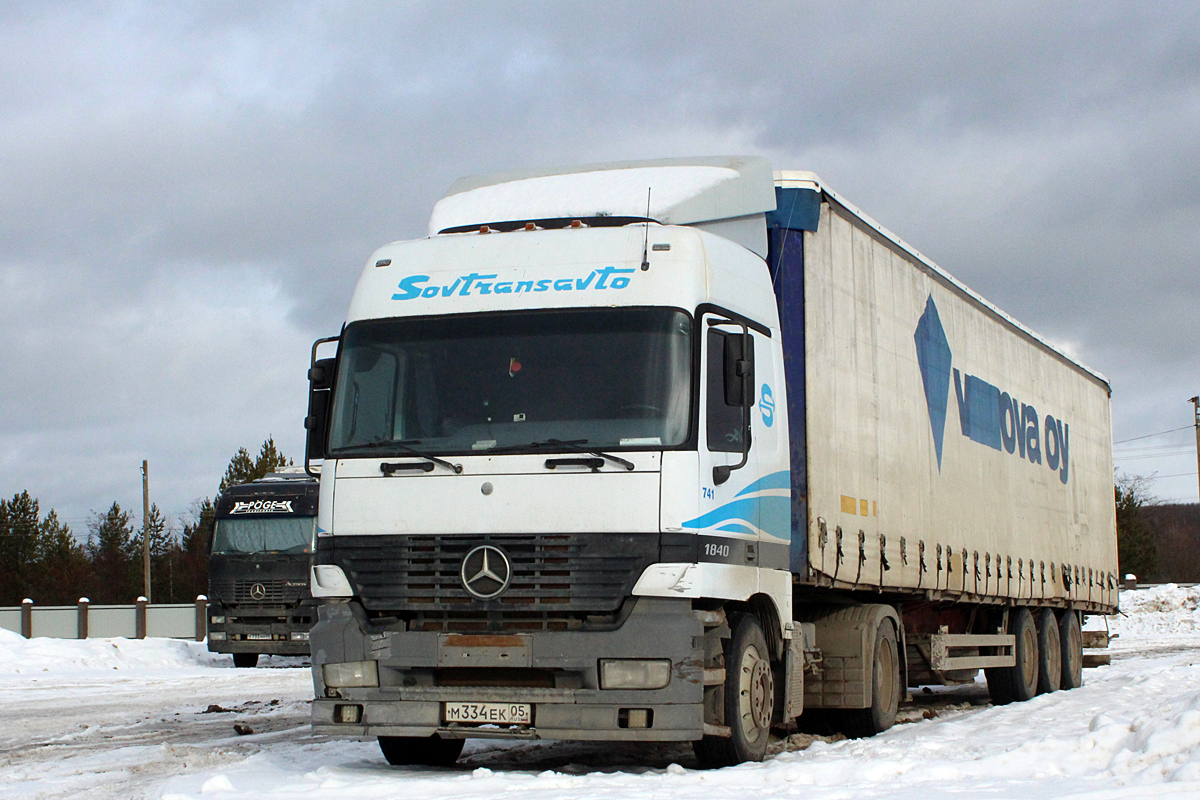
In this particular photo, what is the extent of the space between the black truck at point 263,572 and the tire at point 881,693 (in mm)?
14384

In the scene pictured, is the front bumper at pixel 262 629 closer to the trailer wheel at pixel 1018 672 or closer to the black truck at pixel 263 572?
the black truck at pixel 263 572

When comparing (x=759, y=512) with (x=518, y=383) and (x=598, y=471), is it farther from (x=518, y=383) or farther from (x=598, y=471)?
(x=518, y=383)

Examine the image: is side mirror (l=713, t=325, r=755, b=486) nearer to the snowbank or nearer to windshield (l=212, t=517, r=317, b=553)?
windshield (l=212, t=517, r=317, b=553)

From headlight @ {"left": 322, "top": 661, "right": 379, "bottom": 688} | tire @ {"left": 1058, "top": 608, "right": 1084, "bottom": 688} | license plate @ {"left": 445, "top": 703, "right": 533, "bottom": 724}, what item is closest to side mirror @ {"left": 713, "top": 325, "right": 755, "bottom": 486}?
license plate @ {"left": 445, "top": 703, "right": 533, "bottom": 724}

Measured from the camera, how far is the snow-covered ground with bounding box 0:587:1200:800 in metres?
7.63

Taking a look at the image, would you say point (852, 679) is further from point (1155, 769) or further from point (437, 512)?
point (437, 512)

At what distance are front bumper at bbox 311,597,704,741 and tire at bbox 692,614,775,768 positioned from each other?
47 centimetres

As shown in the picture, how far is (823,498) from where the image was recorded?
10.4 meters

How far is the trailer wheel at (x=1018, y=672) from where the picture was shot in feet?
51.7

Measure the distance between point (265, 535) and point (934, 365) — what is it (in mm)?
14785

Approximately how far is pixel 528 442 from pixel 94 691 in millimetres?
13668

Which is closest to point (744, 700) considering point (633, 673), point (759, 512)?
point (633, 673)

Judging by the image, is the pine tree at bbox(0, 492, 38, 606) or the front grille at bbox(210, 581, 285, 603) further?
the pine tree at bbox(0, 492, 38, 606)

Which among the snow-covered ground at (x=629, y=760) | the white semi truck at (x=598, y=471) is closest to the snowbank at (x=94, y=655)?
the snow-covered ground at (x=629, y=760)
